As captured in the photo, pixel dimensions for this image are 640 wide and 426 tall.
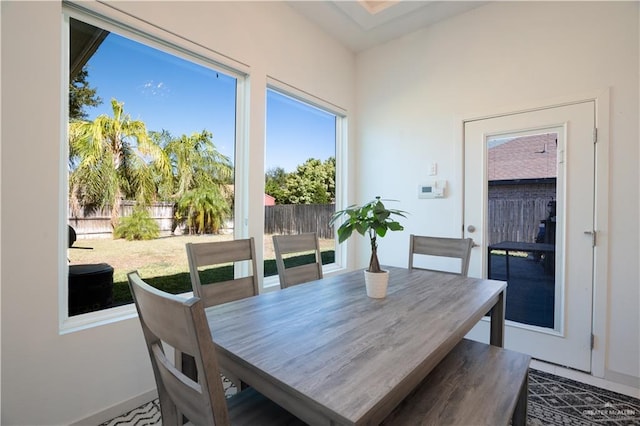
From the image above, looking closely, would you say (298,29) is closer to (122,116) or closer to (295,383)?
(122,116)

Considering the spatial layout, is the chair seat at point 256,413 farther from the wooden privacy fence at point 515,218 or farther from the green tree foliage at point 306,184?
the wooden privacy fence at point 515,218

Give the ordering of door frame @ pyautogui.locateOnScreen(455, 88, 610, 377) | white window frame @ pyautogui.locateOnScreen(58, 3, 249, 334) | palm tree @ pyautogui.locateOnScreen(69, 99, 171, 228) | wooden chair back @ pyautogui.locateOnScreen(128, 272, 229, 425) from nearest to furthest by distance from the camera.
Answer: wooden chair back @ pyautogui.locateOnScreen(128, 272, 229, 425), white window frame @ pyautogui.locateOnScreen(58, 3, 249, 334), palm tree @ pyautogui.locateOnScreen(69, 99, 171, 228), door frame @ pyautogui.locateOnScreen(455, 88, 610, 377)

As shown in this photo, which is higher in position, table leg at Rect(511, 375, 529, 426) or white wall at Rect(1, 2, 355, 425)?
white wall at Rect(1, 2, 355, 425)

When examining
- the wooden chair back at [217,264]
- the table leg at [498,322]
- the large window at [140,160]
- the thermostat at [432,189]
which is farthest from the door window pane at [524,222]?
the large window at [140,160]

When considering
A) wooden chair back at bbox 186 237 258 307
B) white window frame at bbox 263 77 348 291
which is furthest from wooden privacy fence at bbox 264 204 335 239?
wooden chair back at bbox 186 237 258 307

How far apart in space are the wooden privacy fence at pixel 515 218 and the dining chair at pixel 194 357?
2.39m

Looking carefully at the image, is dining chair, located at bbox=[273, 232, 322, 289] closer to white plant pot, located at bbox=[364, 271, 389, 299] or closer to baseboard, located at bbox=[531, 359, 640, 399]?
white plant pot, located at bbox=[364, 271, 389, 299]

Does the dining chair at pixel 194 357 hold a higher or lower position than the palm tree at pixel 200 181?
lower

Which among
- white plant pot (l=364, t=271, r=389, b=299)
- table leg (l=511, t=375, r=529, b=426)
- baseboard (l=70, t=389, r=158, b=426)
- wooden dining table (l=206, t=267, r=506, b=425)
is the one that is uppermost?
white plant pot (l=364, t=271, r=389, b=299)

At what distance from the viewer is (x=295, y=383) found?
2.50 feet

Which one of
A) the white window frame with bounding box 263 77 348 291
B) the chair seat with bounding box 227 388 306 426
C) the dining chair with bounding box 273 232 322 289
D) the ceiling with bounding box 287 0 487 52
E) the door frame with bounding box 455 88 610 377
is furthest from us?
the white window frame with bounding box 263 77 348 291

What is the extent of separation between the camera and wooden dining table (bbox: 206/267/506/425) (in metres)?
0.74

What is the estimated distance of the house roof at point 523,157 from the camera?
7.98 ft

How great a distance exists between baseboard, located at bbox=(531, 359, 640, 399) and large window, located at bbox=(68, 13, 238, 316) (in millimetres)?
2628
